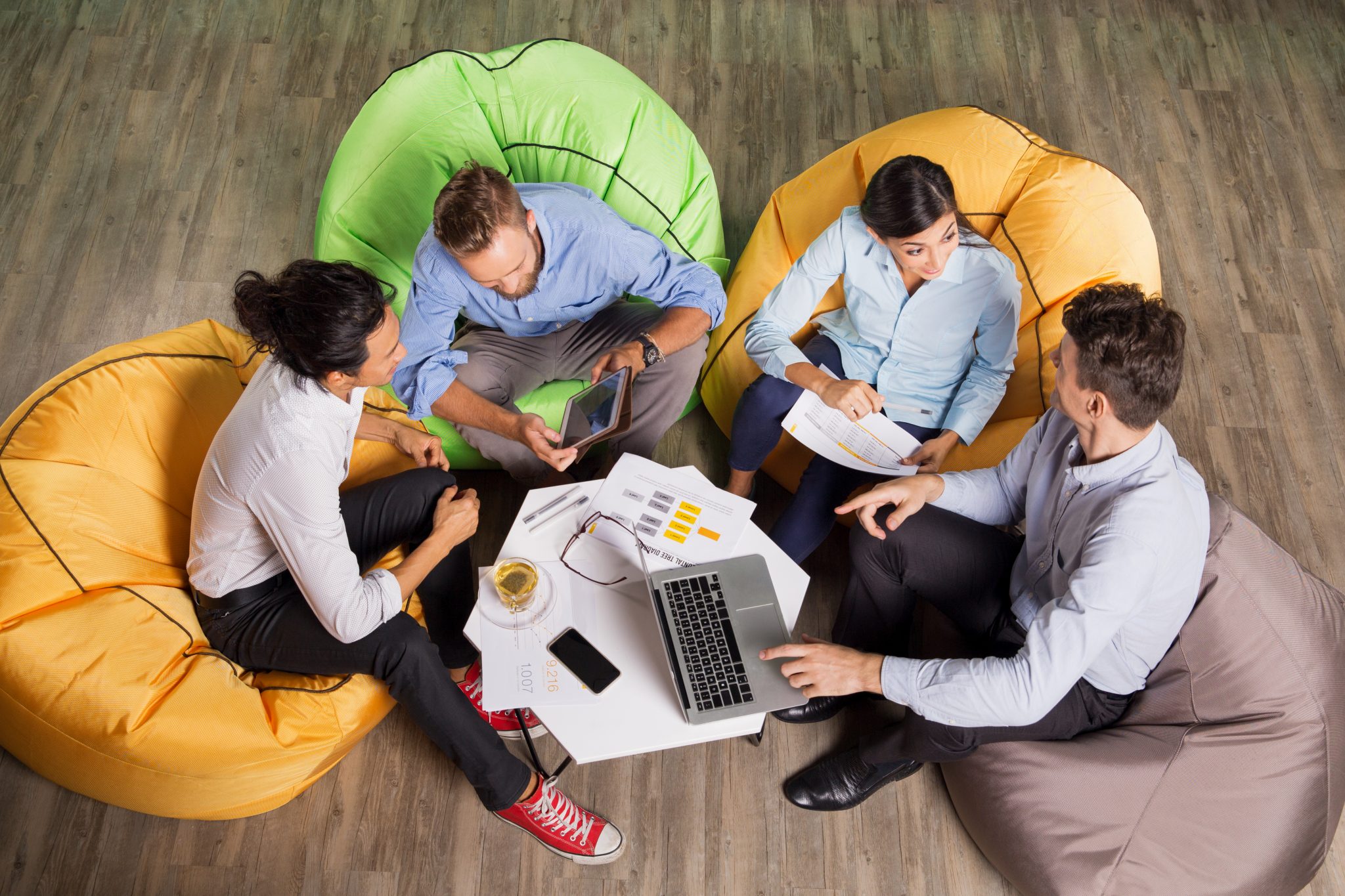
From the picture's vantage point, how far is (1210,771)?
6.17 ft

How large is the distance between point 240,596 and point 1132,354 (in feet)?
5.92

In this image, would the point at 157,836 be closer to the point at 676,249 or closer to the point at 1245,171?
the point at 676,249

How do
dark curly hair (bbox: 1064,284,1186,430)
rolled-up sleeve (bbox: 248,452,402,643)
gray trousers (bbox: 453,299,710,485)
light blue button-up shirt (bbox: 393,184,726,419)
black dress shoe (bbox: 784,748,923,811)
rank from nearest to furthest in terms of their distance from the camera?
dark curly hair (bbox: 1064,284,1186,430) → rolled-up sleeve (bbox: 248,452,402,643) → black dress shoe (bbox: 784,748,923,811) → light blue button-up shirt (bbox: 393,184,726,419) → gray trousers (bbox: 453,299,710,485)

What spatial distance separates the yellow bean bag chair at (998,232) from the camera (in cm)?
235

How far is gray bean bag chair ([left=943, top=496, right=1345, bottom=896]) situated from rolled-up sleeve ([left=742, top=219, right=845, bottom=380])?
1057 mm

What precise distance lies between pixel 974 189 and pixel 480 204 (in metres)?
1.39

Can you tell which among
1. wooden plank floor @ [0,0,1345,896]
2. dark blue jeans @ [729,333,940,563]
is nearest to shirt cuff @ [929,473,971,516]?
dark blue jeans @ [729,333,940,563]

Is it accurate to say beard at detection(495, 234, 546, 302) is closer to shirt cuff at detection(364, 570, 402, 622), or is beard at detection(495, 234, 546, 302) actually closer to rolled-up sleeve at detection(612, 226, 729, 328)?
rolled-up sleeve at detection(612, 226, 729, 328)

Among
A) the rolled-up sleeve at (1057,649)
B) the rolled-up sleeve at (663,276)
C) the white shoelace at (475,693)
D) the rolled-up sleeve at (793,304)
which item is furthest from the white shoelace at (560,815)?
the rolled-up sleeve at (663,276)

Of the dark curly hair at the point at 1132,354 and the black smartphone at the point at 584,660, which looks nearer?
the dark curly hair at the point at 1132,354

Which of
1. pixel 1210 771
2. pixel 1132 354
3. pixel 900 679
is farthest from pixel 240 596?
pixel 1210 771

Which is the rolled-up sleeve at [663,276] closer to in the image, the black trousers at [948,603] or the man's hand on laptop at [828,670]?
the black trousers at [948,603]

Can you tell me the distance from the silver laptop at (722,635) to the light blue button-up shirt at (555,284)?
0.81 meters

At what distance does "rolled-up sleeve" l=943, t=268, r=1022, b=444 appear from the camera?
7.22 feet
